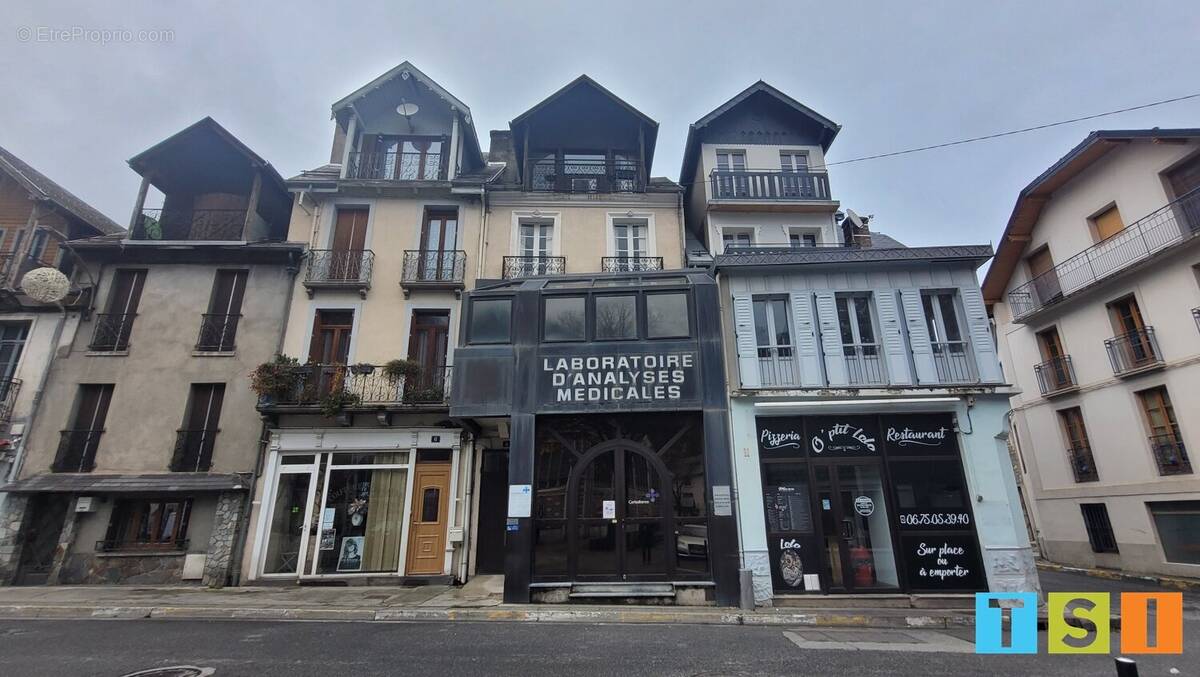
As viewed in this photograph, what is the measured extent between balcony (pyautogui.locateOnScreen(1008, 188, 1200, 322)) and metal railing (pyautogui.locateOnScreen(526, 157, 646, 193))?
1450 centimetres

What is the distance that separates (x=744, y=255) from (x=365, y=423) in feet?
33.9

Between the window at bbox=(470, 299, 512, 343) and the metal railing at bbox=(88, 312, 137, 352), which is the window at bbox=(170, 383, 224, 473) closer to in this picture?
the metal railing at bbox=(88, 312, 137, 352)

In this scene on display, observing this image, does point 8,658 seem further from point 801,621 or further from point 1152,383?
point 1152,383

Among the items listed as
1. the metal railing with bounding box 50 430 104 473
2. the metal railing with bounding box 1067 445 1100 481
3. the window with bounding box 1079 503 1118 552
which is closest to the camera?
the metal railing with bounding box 50 430 104 473

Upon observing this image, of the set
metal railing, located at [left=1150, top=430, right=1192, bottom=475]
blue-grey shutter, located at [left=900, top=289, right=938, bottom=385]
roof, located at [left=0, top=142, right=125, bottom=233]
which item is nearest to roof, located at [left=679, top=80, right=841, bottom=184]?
blue-grey shutter, located at [left=900, top=289, right=938, bottom=385]

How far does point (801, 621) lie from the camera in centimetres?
909

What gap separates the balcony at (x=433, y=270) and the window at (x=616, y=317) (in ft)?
14.7

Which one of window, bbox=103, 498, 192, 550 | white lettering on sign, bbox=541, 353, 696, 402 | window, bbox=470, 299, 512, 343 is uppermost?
window, bbox=470, 299, 512, 343

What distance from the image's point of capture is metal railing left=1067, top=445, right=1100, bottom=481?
16656mm

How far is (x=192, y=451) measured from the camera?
13.0 metres

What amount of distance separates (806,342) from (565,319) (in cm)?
555

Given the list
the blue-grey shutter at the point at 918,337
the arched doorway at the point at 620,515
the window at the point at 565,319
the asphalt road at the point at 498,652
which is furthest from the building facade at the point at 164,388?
the blue-grey shutter at the point at 918,337

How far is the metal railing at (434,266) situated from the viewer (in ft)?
47.1

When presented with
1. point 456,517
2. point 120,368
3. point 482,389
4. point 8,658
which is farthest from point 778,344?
point 120,368
